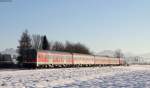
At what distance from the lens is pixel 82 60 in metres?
67.6

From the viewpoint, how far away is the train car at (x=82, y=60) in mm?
63781

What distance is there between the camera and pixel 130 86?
17031mm

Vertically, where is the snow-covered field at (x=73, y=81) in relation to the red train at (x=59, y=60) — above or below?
below

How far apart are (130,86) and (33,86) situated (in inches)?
217

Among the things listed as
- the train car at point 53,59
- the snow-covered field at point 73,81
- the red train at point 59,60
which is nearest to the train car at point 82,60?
the red train at point 59,60

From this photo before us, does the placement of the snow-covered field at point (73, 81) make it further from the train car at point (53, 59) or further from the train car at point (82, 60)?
the train car at point (82, 60)

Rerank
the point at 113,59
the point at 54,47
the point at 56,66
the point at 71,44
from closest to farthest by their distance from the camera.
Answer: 1. the point at 56,66
2. the point at 113,59
3. the point at 54,47
4. the point at 71,44

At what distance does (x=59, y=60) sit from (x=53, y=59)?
2879mm

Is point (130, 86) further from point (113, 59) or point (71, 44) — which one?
point (71, 44)

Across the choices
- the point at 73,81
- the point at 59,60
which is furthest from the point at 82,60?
the point at 73,81

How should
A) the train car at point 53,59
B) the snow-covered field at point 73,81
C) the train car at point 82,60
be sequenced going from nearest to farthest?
the snow-covered field at point 73,81, the train car at point 53,59, the train car at point 82,60

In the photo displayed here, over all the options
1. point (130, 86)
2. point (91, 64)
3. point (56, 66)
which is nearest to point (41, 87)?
point (130, 86)

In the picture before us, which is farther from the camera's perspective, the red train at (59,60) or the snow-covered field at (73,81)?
the red train at (59,60)

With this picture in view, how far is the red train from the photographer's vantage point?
47312 mm
